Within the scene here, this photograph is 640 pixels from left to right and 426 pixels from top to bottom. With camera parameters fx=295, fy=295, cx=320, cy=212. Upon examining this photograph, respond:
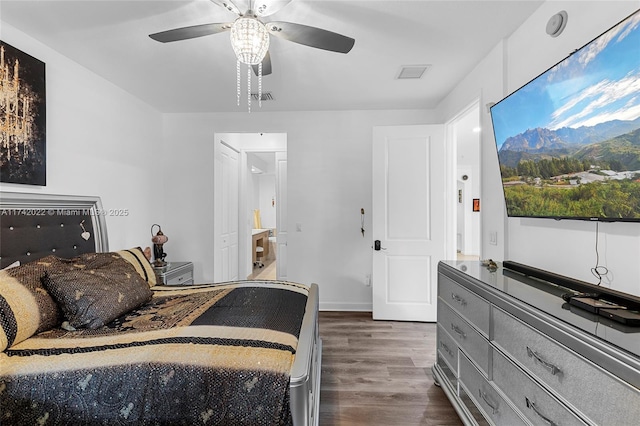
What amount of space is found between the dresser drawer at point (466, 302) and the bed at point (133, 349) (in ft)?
3.04

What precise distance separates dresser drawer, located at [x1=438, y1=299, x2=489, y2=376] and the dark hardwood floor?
19.8 inches

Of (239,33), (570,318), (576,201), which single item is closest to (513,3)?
(576,201)

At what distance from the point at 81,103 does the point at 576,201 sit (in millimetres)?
3672

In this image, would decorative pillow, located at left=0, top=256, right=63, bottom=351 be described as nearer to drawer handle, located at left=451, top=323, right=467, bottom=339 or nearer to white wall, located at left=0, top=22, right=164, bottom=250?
white wall, located at left=0, top=22, right=164, bottom=250

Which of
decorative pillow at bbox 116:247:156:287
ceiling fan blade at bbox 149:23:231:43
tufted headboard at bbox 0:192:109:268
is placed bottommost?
decorative pillow at bbox 116:247:156:287

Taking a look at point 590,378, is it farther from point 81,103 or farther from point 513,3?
point 81,103

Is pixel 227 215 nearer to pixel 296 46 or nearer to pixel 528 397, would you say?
pixel 296 46

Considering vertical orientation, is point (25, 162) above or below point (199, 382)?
above

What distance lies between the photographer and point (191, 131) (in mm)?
3951

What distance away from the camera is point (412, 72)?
2754mm

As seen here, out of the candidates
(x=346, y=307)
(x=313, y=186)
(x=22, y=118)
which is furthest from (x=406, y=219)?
(x=22, y=118)

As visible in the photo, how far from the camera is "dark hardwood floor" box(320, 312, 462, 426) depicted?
6.32ft

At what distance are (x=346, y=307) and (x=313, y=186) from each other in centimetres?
165

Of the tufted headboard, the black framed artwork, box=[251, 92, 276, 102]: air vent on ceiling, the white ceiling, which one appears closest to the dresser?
the white ceiling
